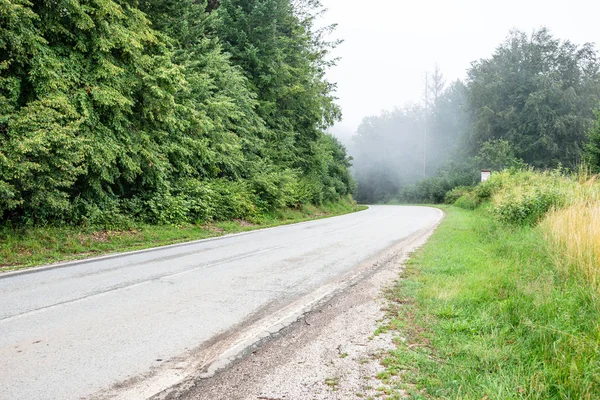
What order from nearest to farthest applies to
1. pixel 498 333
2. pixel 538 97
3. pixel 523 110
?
pixel 498 333 < pixel 538 97 < pixel 523 110

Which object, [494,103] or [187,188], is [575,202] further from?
[494,103]

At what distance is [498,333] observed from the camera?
3.95 meters

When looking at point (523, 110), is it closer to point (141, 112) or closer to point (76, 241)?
point (141, 112)

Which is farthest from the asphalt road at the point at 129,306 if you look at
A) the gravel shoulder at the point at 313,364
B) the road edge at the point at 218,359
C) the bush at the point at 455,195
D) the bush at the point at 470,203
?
the bush at the point at 455,195

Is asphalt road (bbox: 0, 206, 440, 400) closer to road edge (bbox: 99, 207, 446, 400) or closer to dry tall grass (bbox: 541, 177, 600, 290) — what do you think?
road edge (bbox: 99, 207, 446, 400)

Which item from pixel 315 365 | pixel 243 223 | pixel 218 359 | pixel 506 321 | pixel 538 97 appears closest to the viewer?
pixel 315 365

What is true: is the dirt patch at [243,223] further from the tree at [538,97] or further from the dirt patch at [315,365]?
the tree at [538,97]

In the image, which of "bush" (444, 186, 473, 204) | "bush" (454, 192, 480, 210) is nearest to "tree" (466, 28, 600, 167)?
"bush" (444, 186, 473, 204)

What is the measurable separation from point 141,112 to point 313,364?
12091 mm

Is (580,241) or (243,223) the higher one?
(580,241)

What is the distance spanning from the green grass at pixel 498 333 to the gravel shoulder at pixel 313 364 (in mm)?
237

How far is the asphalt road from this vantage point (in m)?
3.35

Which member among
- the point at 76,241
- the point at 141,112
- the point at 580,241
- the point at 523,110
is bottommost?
the point at 76,241

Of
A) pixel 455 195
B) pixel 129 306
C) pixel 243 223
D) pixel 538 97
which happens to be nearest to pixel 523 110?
pixel 538 97
